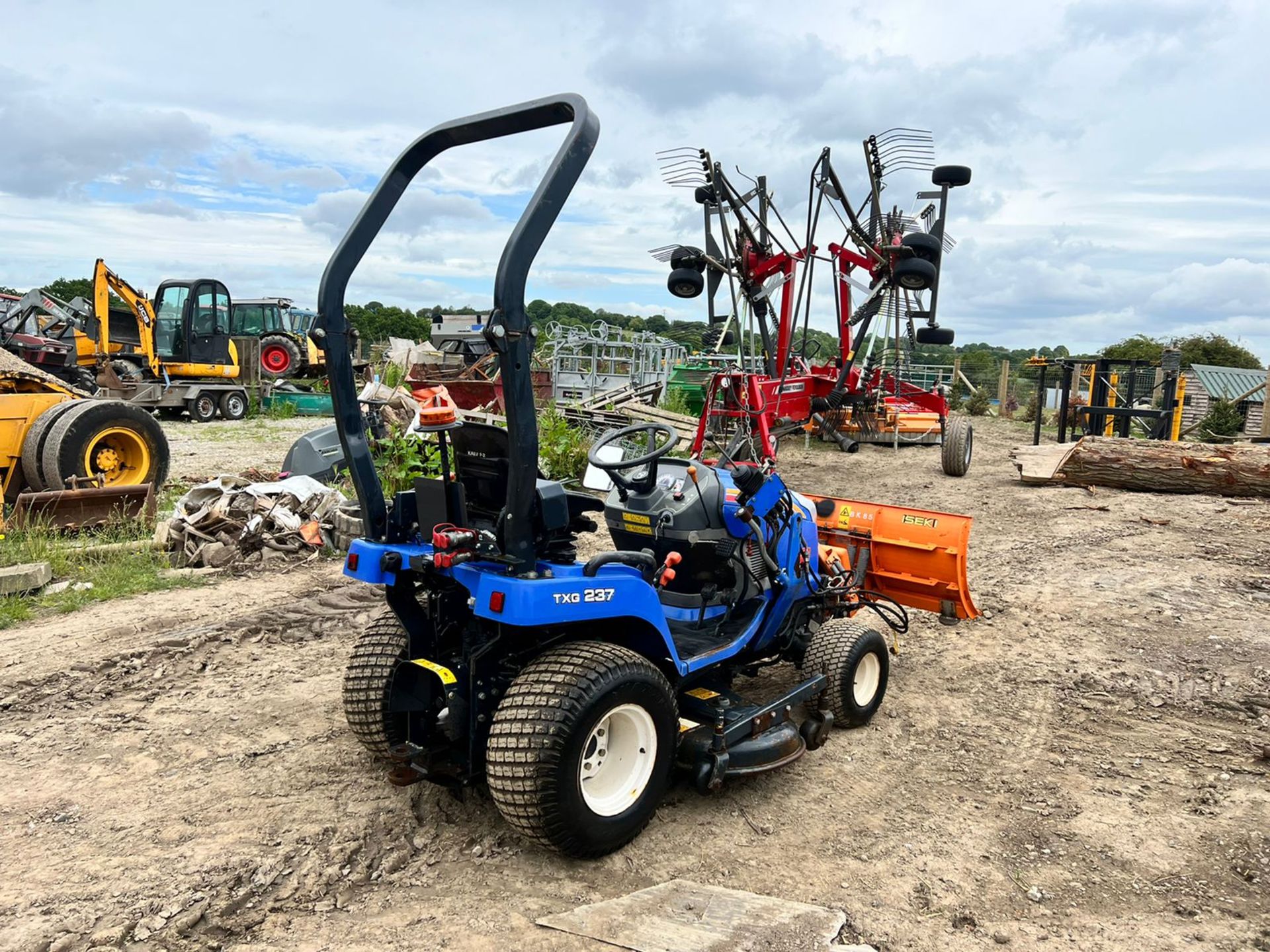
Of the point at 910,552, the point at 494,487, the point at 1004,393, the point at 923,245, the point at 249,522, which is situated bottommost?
the point at 249,522

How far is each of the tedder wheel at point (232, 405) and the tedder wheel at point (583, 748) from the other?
18156 mm

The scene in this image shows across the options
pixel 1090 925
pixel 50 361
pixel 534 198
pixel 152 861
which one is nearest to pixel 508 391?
pixel 534 198

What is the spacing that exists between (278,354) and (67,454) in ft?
50.7

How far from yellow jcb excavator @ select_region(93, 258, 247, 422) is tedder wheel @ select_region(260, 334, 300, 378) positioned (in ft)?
9.12

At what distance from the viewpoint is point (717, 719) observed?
149 inches

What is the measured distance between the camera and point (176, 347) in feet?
62.8

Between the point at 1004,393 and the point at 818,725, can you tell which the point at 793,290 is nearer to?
the point at 818,725

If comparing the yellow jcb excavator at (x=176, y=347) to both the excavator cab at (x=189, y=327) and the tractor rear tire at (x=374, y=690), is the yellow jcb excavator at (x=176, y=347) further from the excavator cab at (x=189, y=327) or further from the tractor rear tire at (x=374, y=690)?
the tractor rear tire at (x=374, y=690)

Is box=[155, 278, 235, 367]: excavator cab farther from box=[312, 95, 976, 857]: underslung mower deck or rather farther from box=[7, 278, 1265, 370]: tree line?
box=[312, 95, 976, 857]: underslung mower deck

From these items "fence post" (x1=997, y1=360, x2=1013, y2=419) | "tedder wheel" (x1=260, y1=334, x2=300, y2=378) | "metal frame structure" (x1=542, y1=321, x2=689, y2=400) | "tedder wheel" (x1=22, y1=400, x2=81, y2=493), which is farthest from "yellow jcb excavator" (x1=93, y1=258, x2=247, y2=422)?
"fence post" (x1=997, y1=360, x2=1013, y2=419)

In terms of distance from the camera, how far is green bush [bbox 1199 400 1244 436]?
16531mm

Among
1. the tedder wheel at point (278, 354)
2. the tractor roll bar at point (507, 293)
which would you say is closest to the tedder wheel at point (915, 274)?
the tractor roll bar at point (507, 293)

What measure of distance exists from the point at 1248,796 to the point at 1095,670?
5.22ft

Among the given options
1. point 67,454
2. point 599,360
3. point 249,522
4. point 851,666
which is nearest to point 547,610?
point 851,666
